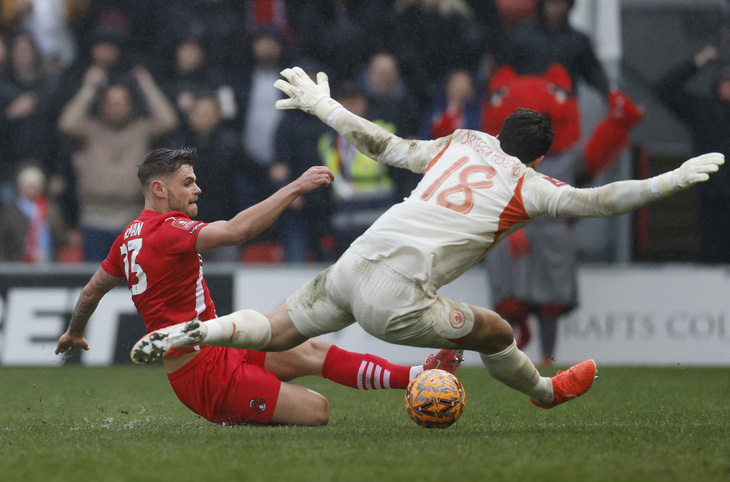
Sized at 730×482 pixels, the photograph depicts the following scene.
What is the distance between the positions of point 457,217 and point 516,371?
93cm

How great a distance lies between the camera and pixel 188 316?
5398mm

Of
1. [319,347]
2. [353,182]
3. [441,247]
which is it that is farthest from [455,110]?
[441,247]

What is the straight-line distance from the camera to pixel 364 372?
Answer: 5629 mm

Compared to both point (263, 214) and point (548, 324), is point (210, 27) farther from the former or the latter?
point (263, 214)

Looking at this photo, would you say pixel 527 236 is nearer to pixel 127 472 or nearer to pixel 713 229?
pixel 713 229

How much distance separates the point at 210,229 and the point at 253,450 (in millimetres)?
1254

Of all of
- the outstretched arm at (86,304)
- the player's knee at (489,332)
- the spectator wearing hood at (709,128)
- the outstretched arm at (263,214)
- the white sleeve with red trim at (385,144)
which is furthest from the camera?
the spectator wearing hood at (709,128)

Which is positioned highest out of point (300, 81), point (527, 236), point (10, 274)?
point (300, 81)

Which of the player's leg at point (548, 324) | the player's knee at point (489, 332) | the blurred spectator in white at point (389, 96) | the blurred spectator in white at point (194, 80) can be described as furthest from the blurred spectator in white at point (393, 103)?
the player's knee at point (489, 332)

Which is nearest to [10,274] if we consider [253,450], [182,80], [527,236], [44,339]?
[44,339]

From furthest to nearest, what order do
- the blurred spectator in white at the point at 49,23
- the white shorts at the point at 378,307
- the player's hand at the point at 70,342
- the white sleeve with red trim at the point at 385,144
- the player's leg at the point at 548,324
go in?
the blurred spectator in white at the point at 49,23 → the player's leg at the point at 548,324 → the player's hand at the point at 70,342 → the white sleeve with red trim at the point at 385,144 → the white shorts at the point at 378,307

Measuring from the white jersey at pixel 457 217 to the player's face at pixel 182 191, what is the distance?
121cm

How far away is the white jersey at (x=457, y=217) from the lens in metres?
4.72

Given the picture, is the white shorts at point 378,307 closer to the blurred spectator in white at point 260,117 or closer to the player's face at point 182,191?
the player's face at point 182,191
